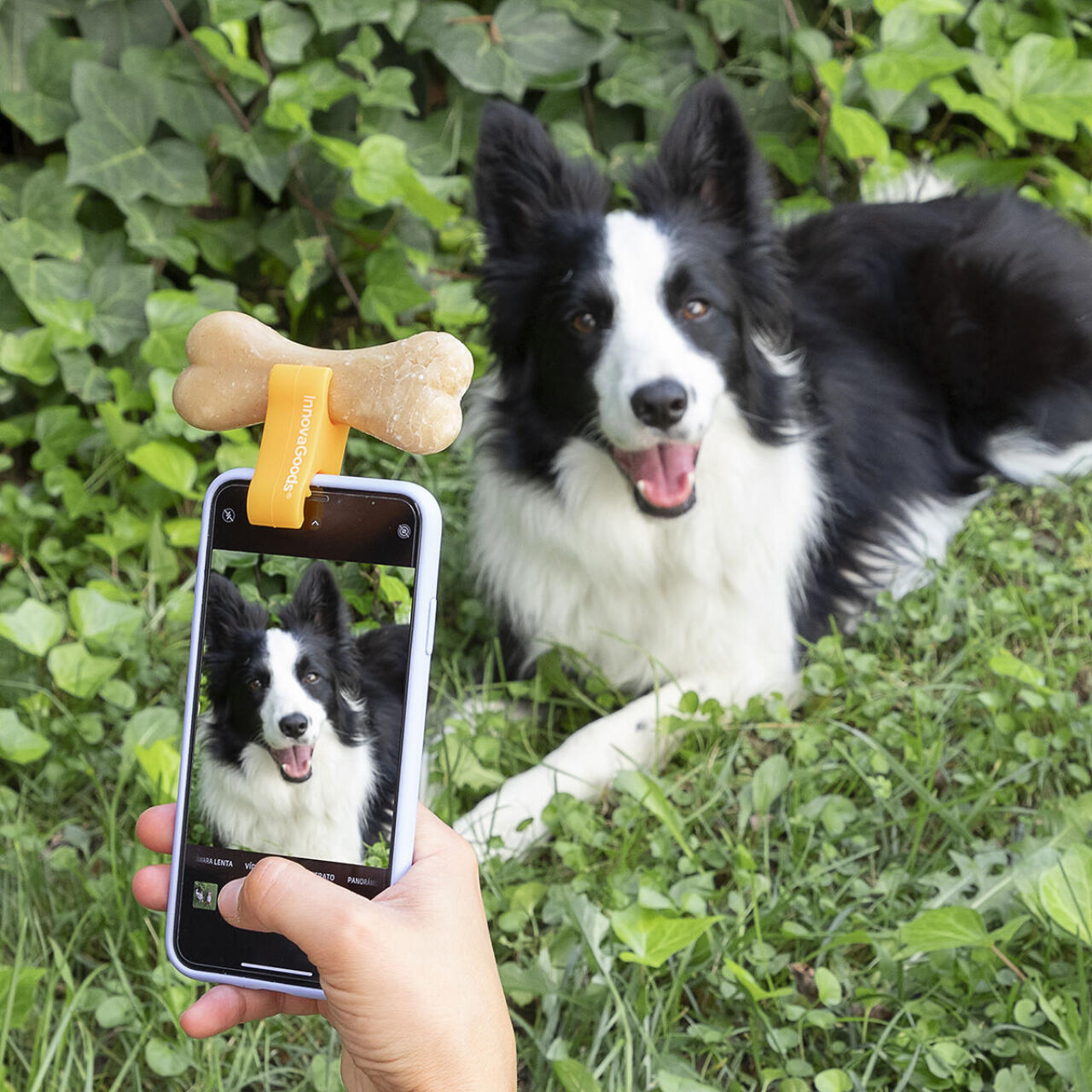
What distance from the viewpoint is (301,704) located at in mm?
1331

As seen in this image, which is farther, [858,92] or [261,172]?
[858,92]

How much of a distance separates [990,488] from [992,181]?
1.28m

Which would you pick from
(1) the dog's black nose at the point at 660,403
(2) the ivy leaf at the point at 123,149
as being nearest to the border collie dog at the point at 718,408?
(1) the dog's black nose at the point at 660,403

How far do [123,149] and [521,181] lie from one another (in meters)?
1.23

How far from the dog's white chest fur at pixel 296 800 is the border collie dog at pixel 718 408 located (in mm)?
758

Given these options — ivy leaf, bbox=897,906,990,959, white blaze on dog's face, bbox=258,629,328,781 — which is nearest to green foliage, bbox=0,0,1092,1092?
ivy leaf, bbox=897,906,990,959

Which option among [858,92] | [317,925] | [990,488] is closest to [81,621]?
[317,925]

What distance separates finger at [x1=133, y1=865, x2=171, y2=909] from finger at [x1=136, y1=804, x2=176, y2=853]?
4 centimetres

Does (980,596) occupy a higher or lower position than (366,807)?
lower

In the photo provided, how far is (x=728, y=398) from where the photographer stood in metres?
2.33

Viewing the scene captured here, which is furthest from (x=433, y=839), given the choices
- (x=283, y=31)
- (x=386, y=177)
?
(x=283, y=31)

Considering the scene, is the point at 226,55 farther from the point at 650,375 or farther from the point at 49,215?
the point at 650,375

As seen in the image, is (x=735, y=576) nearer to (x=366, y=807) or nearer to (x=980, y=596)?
(x=980, y=596)

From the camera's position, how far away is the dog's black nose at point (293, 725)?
1.33 metres
